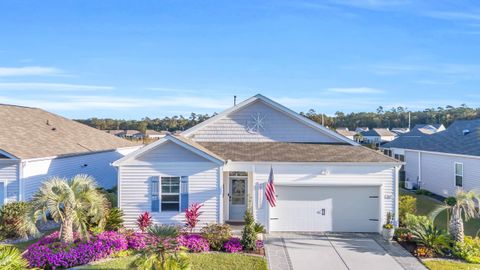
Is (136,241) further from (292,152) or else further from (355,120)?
(355,120)

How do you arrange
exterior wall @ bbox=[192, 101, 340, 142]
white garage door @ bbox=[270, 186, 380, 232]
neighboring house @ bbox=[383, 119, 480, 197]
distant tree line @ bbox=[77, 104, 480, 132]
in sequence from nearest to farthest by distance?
1. white garage door @ bbox=[270, 186, 380, 232]
2. exterior wall @ bbox=[192, 101, 340, 142]
3. neighboring house @ bbox=[383, 119, 480, 197]
4. distant tree line @ bbox=[77, 104, 480, 132]

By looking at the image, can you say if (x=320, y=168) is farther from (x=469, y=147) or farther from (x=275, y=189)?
(x=469, y=147)

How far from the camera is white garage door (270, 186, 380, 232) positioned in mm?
16266

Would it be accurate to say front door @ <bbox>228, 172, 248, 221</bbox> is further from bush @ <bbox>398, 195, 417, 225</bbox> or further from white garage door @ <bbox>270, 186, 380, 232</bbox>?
bush @ <bbox>398, 195, 417, 225</bbox>

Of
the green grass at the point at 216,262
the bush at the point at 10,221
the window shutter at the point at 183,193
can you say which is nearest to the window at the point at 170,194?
the window shutter at the point at 183,193

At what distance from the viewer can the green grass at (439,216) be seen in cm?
1655

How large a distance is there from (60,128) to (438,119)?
10593 cm

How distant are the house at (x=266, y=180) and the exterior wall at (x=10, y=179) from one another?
531cm

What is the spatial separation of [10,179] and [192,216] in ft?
29.3

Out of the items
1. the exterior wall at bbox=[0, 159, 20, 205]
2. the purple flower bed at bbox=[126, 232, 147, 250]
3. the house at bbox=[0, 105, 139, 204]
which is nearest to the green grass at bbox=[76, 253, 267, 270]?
the purple flower bed at bbox=[126, 232, 147, 250]

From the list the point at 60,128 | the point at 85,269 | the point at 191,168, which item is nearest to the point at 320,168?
the point at 191,168

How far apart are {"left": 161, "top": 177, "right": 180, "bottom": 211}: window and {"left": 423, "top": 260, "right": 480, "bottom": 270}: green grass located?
974 cm

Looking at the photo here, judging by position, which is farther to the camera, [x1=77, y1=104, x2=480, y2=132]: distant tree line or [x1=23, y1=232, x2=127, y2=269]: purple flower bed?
[x1=77, y1=104, x2=480, y2=132]: distant tree line

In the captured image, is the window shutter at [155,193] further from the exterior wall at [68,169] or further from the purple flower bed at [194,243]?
the exterior wall at [68,169]
